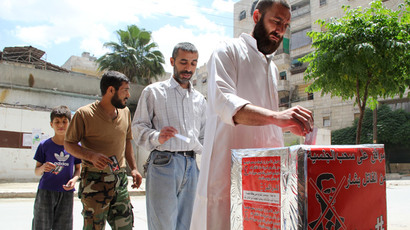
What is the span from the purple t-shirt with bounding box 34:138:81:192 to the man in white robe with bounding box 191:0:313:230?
89.8 inches

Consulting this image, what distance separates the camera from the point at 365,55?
6.50 meters

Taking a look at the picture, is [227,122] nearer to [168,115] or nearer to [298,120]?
[298,120]

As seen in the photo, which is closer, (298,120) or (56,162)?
(298,120)

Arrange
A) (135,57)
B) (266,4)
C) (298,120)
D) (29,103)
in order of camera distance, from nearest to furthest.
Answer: (298,120) < (266,4) < (29,103) < (135,57)

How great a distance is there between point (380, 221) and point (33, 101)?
18.0m

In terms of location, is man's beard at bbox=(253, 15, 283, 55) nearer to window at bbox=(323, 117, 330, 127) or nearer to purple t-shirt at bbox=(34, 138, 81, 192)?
purple t-shirt at bbox=(34, 138, 81, 192)

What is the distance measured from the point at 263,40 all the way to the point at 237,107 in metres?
0.49

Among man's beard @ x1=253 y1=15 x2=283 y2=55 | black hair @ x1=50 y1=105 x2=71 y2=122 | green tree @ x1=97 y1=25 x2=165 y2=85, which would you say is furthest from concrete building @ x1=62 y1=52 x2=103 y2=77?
man's beard @ x1=253 y1=15 x2=283 y2=55

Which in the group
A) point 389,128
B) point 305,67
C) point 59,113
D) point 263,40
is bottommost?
point 59,113

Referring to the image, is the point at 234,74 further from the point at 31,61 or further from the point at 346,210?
the point at 31,61

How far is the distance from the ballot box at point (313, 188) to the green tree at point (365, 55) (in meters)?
6.08

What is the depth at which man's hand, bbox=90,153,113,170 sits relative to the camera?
2.61 m

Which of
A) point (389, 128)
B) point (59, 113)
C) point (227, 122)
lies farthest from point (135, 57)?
point (227, 122)

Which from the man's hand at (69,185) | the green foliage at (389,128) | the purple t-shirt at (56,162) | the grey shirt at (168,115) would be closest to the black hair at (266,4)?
the grey shirt at (168,115)
